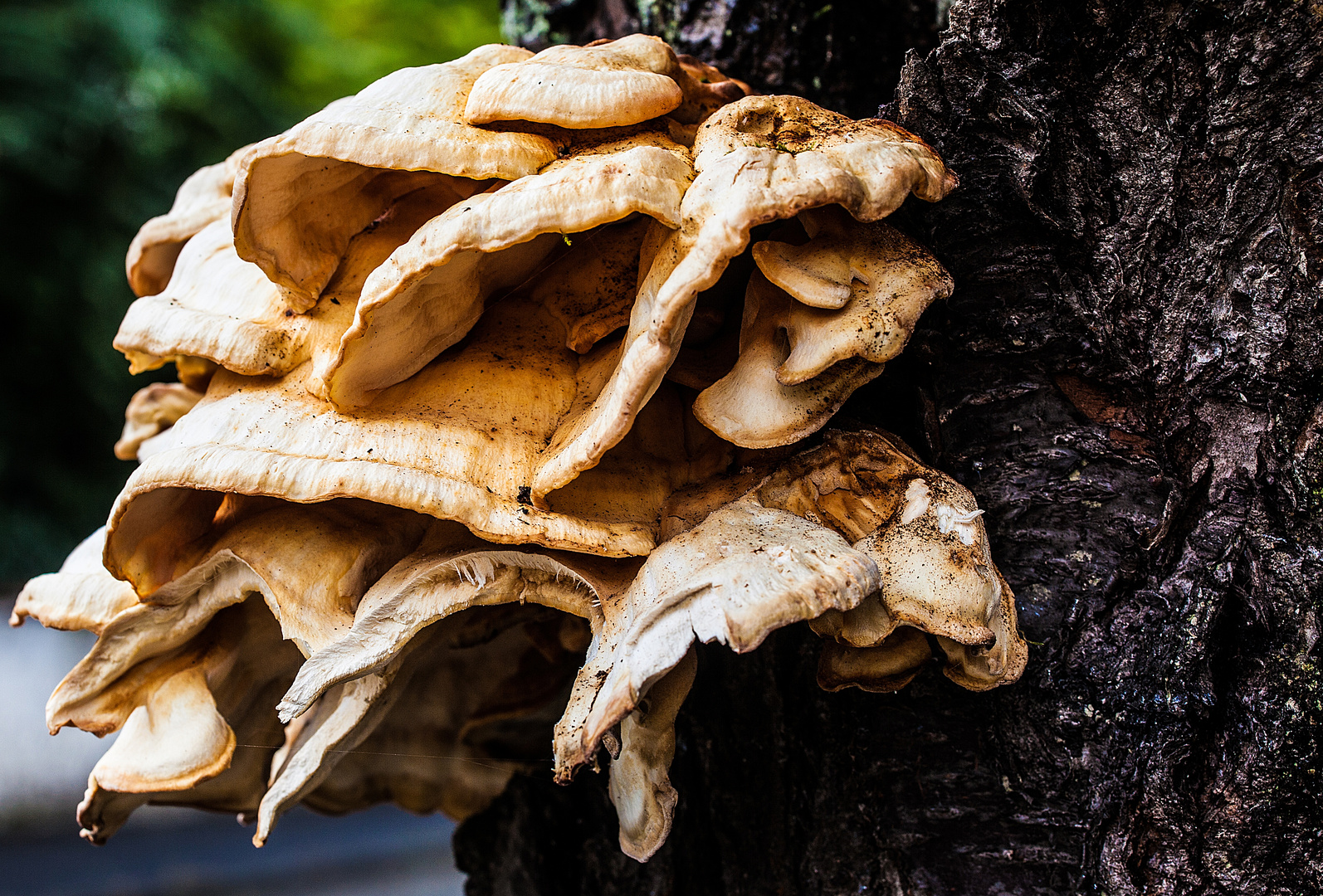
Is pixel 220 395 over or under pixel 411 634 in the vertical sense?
over

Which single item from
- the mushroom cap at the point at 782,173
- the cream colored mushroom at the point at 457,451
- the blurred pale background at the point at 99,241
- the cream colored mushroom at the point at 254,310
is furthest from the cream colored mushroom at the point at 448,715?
the blurred pale background at the point at 99,241

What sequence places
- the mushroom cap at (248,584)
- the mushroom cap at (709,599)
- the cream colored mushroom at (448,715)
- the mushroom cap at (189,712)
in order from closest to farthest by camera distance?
the mushroom cap at (709,599), the mushroom cap at (248,584), the mushroom cap at (189,712), the cream colored mushroom at (448,715)

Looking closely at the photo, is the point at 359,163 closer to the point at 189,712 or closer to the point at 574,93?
the point at 574,93

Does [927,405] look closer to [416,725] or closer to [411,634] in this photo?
[411,634]

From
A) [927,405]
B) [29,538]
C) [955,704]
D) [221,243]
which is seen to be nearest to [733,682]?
[955,704]

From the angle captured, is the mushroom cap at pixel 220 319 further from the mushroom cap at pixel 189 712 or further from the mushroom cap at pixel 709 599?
the mushroom cap at pixel 709 599

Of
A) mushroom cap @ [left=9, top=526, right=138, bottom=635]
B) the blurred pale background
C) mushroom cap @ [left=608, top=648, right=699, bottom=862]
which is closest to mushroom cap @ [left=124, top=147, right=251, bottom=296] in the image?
mushroom cap @ [left=9, top=526, right=138, bottom=635]
